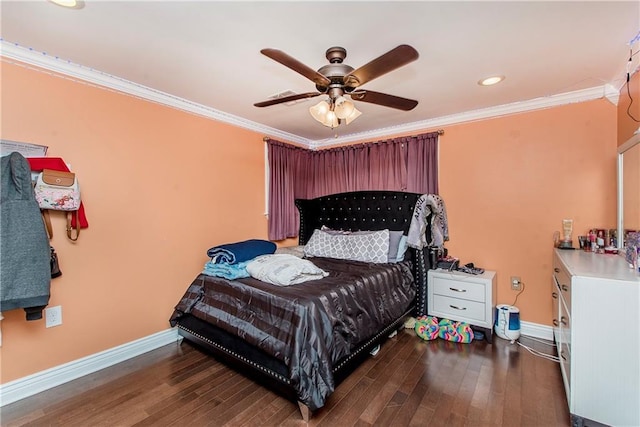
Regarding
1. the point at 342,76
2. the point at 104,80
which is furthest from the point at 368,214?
the point at 104,80

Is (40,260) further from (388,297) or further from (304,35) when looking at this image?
(388,297)

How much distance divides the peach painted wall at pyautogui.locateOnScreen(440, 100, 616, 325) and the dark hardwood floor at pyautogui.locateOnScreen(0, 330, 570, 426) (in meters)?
0.95

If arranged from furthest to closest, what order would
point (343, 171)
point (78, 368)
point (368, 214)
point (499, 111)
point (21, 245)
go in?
point (343, 171) < point (368, 214) < point (499, 111) < point (78, 368) < point (21, 245)

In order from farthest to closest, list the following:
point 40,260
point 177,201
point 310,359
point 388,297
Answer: point 177,201
point 388,297
point 40,260
point 310,359

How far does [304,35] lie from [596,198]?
2.97m

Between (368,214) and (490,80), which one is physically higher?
(490,80)

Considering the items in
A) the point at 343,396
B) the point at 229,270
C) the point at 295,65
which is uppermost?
the point at 295,65

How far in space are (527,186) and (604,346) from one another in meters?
1.83

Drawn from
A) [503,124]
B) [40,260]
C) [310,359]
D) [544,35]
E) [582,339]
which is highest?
[544,35]

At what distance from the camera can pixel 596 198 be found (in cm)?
268

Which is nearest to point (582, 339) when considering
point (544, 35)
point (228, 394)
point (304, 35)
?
point (544, 35)

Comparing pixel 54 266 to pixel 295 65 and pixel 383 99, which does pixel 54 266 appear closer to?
pixel 295 65

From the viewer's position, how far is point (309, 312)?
186 cm

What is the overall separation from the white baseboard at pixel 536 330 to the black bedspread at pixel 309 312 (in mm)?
1273
